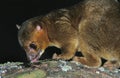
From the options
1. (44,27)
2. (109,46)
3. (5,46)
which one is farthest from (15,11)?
(109,46)

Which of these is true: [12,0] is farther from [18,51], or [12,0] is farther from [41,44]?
[41,44]

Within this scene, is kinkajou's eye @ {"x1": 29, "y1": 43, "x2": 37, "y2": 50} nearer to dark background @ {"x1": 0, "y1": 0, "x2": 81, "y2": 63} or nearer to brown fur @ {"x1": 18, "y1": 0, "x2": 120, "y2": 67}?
brown fur @ {"x1": 18, "y1": 0, "x2": 120, "y2": 67}

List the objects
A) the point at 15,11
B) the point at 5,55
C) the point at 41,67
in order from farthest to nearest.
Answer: the point at 15,11 → the point at 5,55 → the point at 41,67

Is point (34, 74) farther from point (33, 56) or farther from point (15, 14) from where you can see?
point (15, 14)

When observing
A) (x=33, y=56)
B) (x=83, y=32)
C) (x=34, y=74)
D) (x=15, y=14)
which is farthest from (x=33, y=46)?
(x=15, y=14)

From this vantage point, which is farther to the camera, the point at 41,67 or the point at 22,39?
the point at 22,39

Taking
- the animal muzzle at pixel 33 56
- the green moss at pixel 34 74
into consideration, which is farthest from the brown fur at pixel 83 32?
the green moss at pixel 34 74

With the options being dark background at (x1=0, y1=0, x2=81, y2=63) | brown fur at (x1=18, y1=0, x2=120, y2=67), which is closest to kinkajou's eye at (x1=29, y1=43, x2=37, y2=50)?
brown fur at (x1=18, y1=0, x2=120, y2=67)

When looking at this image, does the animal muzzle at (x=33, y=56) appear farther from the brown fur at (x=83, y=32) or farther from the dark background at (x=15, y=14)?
the dark background at (x=15, y=14)
